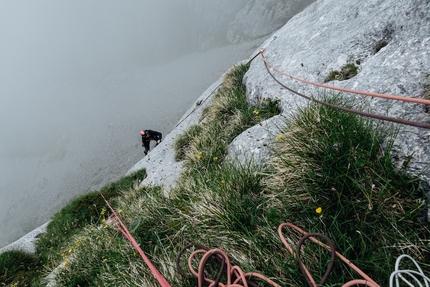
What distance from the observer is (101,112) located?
5888 cm

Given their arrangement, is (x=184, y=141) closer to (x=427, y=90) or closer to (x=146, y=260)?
(x=146, y=260)

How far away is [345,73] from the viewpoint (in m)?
4.56

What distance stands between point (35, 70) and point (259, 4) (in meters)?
106

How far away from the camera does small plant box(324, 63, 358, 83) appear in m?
4.43

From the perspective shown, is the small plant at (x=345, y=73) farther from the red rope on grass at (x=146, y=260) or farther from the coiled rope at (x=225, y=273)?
the red rope on grass at (x=146, y=260)

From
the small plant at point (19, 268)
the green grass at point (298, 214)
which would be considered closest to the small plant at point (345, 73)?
the green grass at point (298, 214)

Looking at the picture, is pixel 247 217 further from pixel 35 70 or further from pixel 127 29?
pixel 35 70

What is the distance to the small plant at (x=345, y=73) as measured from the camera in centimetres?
443

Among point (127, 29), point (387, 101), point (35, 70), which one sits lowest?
point (387, 101)

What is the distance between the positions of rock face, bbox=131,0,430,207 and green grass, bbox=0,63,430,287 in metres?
0.32

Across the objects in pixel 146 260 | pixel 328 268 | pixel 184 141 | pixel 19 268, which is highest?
pixel 184 141

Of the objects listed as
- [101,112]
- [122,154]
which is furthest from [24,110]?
[122,154]

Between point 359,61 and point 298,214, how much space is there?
3.50m

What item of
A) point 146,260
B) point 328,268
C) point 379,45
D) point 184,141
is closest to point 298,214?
point 328,268
